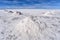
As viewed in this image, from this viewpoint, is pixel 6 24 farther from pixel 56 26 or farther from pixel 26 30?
pixel 56 26

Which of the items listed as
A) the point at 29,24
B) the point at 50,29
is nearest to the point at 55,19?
the point at 50,29

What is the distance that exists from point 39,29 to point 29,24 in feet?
0.63

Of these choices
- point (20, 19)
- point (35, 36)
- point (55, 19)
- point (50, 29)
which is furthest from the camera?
point (55, 19)

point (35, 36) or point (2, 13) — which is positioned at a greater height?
point (2, 13)

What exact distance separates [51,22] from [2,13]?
108 centimetres

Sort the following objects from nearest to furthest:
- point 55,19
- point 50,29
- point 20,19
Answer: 1. point 50,29
2. point 20,19
3. point 55,19

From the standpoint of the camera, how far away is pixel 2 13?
323cm

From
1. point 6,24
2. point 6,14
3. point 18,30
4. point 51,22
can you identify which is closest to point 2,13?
point 6,14

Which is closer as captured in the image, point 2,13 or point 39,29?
point 39,29

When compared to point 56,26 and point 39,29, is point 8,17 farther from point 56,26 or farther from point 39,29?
point 56,26

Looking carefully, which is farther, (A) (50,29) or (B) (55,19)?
(B) (55,19)

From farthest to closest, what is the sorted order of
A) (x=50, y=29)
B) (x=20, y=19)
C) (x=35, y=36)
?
(x=20, y=19) → (x=50, y=29) → (x=35, y=36)

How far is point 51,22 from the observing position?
2.90m

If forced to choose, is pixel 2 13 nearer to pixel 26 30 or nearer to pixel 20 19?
pixel 20 19
